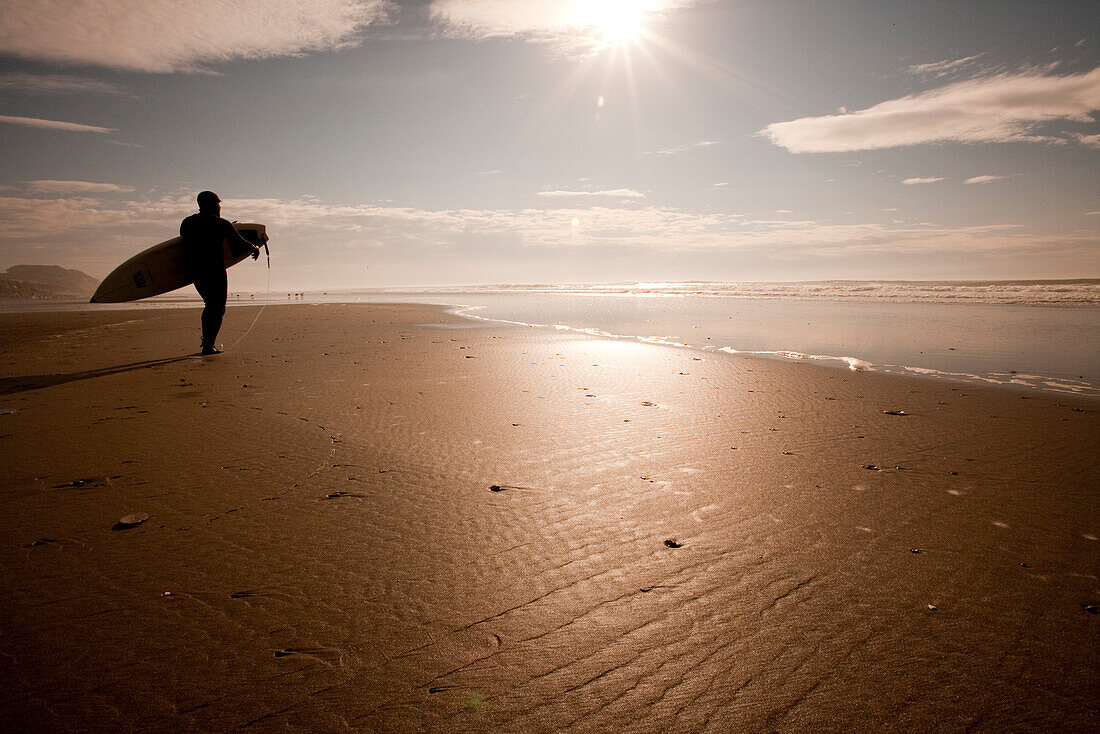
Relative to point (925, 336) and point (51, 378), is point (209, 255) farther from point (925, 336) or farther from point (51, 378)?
point (925, 336)

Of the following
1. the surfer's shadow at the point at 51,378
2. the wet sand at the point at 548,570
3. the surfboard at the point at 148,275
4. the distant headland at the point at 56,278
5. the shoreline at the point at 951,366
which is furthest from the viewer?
the distant headland at the point at 56,278

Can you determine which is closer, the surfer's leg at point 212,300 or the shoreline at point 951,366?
the shoreline at point 951,366

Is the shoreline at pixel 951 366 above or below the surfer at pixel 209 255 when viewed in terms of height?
below

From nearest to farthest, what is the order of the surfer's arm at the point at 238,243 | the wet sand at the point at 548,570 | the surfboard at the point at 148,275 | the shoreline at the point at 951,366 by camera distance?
the wet sand at the point at 548,570 < the shoreline at the point at 951,366 < the surfer's arm at the point at 238,243 < the surfboard at the point at 148,275

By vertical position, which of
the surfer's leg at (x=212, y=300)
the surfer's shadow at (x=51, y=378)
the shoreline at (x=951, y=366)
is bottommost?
the surfer's shadow at (x=51, y=378)

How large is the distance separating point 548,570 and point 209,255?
9.99 metres

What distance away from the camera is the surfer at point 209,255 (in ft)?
31.3

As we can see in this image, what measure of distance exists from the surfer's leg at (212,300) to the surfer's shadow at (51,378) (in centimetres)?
112

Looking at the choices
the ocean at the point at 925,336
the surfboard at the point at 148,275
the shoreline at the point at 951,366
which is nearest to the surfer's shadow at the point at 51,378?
the surfboard at the point at 148,275

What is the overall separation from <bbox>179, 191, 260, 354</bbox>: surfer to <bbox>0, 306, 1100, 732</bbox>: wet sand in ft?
15.1

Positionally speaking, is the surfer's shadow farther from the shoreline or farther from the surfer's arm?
the shoreline

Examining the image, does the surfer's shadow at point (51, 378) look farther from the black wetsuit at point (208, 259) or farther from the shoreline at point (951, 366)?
the shoreline at point (951, 366)

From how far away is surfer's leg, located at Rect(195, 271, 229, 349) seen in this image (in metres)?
9.66

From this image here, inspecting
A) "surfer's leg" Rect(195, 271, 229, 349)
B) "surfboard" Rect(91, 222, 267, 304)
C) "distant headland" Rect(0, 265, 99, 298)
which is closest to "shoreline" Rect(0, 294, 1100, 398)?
"surfer's leg" Rect(195, 271, 229, 349)
